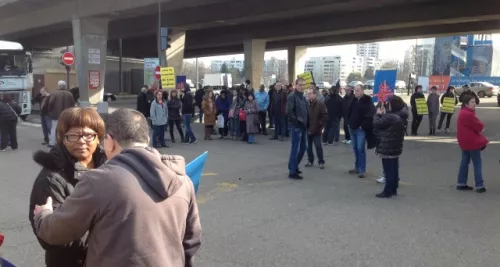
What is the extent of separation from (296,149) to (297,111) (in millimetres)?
773

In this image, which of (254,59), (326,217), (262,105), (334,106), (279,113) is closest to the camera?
(326,217)

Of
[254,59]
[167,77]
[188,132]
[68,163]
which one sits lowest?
[188,132]

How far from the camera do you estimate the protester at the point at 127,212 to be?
1918mm

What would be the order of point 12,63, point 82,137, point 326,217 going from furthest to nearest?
1. point 12,63
2. point 326,217
3. point 82,137

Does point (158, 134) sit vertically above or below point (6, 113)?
below

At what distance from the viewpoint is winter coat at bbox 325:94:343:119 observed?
45.9ft

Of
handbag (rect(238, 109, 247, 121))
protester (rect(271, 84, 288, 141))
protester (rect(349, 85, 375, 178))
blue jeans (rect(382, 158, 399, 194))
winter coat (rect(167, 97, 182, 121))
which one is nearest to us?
blue jeans (rect(382, 158, 399, 194))

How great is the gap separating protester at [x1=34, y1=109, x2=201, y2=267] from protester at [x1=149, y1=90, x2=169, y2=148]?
33.8 ft

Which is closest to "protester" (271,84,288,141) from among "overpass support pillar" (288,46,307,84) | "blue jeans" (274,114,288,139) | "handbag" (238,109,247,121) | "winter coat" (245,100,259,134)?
"blue jeans" (274,114,288,139)

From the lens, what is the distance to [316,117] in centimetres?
934

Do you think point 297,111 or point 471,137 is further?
point 297,111

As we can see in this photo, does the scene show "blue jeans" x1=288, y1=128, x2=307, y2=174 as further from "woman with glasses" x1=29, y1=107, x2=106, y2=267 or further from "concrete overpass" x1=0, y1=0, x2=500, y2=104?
"concrete overpass" x1=0, y1=0, x2=500, y2=104

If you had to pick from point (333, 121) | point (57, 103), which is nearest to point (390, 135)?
point (333, 121)

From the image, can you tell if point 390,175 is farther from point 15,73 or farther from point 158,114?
point 15,73
